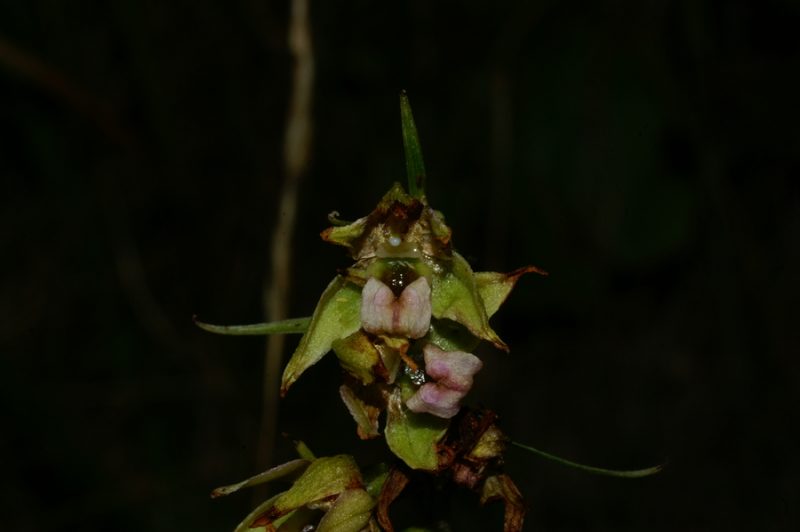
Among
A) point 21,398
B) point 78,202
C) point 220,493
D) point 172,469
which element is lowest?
point 172,469

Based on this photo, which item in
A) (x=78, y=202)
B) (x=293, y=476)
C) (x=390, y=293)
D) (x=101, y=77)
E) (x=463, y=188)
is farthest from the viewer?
(x=78, y=202)

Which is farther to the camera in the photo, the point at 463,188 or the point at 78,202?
the point at 78,202

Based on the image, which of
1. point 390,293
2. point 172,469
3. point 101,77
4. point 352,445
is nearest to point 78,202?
point 101,77

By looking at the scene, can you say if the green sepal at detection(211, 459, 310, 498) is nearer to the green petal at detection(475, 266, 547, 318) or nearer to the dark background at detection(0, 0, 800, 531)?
the green petal at detection(475, 266, 547, 318)

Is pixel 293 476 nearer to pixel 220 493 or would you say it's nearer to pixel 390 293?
pixel 220 493

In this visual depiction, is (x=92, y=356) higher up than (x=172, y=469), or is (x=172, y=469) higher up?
(x=92, y=356)

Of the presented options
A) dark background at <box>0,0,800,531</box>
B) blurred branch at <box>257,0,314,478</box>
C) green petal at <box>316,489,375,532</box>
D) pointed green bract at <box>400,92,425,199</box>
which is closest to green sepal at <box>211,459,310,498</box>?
green petal at <box>316,489,375,532</box>

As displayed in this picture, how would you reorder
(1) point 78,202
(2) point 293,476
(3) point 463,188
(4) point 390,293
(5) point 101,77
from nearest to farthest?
1. (4) point 390,293
2. (2) point 293,476
3. (3) point 463,188
4. (5) point 101,77
5. (1) point 78,202
